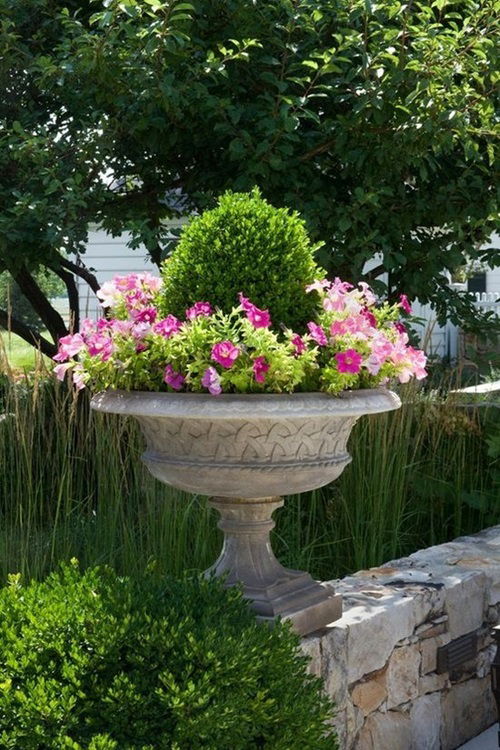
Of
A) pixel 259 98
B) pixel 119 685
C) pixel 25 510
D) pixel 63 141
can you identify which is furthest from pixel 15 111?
pixel 119 685

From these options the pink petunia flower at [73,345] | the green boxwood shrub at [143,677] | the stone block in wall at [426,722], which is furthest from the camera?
the stone block in wall at [426,722]

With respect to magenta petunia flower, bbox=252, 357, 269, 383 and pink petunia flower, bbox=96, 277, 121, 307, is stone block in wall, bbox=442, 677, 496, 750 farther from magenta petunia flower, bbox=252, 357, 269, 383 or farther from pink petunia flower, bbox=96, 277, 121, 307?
pink petunia flower, bbox=96, 277, 121, 307

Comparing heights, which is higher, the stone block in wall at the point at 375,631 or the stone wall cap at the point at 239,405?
the stone wall cap at the point at 239,405

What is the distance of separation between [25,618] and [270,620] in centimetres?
76

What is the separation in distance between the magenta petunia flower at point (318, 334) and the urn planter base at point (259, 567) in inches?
20.9

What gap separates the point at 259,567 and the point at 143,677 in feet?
2.73

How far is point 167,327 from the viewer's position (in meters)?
3.25

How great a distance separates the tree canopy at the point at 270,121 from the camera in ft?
18.5

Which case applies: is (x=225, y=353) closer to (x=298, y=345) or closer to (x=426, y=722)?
(x=298, y=345)

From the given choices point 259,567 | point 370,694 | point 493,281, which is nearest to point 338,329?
point 259,567

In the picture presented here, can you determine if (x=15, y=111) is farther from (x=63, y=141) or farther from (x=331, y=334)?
(x=331, y=334)

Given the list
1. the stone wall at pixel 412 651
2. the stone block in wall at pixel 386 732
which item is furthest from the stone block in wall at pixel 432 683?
the stone block in wall at pixel 386 732

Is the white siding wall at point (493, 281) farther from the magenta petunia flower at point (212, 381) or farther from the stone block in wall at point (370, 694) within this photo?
the magenta petunia flower at point (212, 381)

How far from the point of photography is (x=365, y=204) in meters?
6.42
